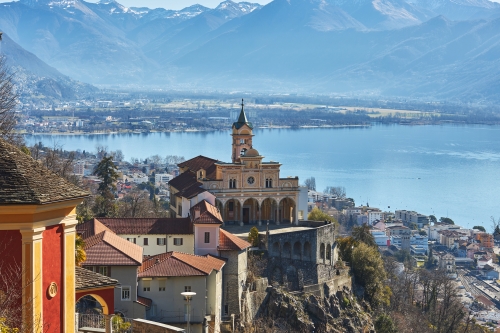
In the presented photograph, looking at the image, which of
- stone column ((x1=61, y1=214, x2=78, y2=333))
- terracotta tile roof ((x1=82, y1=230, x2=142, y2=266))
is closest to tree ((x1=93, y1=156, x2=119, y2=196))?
terracotta tile roof ((x1=82, y1=230, x2=142, y2=266))


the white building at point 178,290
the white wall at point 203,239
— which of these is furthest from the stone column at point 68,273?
the white wall at point 203,239

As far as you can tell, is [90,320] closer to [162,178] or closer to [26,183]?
[26,183]

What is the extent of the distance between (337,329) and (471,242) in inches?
2444

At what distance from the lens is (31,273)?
34.1 ft

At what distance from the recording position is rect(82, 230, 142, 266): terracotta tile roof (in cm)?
2550

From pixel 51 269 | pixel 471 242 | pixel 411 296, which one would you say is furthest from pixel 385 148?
pixel 51 269

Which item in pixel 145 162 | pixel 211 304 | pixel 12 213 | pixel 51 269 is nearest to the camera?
pixel 12 213

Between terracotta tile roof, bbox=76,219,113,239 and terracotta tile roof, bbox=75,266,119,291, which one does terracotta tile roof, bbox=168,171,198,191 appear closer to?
terracotta tile roof, bbox=76,219,113,239

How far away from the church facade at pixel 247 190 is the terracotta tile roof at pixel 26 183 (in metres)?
28.9

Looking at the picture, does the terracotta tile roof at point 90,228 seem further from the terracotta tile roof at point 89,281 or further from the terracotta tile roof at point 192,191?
the terracotta tile roof at point 89,281

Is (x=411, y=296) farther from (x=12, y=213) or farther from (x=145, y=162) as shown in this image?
(x=145, y=162)

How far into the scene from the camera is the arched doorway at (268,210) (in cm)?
4209

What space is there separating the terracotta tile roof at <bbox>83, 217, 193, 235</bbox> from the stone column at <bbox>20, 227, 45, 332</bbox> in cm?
2255

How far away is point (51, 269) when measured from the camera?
10.9 meters
